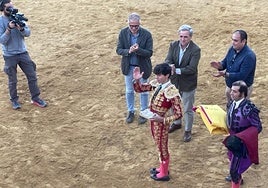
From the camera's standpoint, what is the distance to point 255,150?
5652 mm

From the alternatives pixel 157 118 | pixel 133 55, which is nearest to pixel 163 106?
pixel 157 118

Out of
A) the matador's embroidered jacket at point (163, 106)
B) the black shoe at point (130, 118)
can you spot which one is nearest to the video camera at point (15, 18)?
the black shoe at point (130, 118)

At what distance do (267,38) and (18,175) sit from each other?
5.85 meters

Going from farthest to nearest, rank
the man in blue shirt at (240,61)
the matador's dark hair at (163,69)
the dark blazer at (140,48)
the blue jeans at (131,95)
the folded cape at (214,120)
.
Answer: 1. the blue jeans at (131,95)
2. the dark blazer at (140,48)
3. the man in blue shirt at (240,61)
4. the matador's dark hair at (163,69)
5. the folded cape at (214,120)

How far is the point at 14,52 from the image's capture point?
803 cm

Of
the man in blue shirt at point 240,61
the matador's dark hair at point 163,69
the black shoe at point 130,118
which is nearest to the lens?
the matador's dark hair at point 163,69

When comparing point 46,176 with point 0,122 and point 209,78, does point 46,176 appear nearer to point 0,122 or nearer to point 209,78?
point 0,122

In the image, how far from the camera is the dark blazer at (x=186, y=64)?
6.81 metres

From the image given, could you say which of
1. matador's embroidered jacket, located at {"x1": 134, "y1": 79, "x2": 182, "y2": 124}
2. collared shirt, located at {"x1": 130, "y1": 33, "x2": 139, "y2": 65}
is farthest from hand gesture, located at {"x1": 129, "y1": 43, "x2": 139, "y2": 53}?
matador's embroidered jacket, located at {"x1": 134, "y1": 79, "x2": 182, "y2": 124}

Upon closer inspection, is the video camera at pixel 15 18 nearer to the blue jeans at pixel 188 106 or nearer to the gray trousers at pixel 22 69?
the gray trousers at pixel 22 69

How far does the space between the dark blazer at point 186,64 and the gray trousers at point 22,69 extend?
8.02 feet

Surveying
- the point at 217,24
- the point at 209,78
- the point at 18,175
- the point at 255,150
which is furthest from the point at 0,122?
the point at 217,24

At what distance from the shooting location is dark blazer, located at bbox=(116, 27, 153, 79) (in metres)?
7.37

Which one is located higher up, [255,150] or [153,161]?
[255,150]
